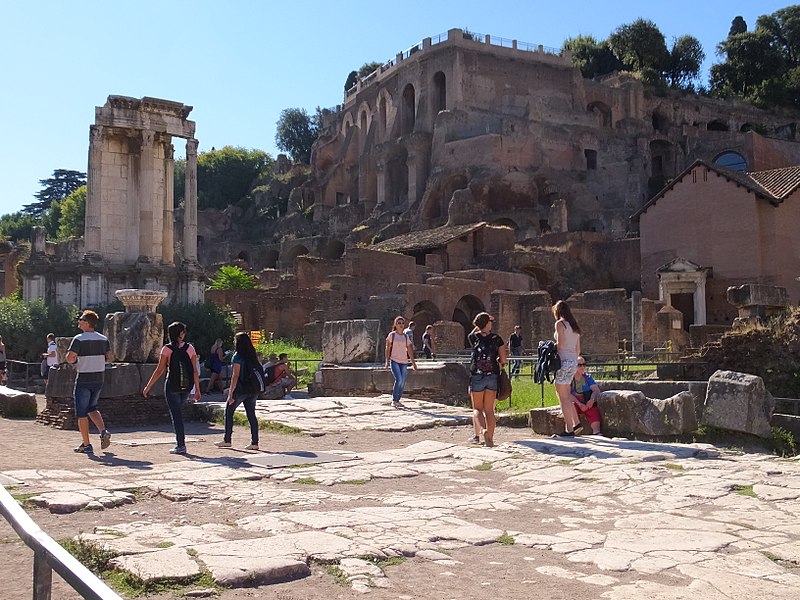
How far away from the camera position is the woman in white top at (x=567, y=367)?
375 inches

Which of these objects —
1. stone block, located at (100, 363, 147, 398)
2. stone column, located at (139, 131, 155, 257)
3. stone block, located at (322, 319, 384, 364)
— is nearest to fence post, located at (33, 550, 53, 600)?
stone block, located at (100, 363, 147, 398)

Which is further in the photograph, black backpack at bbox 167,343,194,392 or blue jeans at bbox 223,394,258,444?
black backpack at bbox 167,343,194,392

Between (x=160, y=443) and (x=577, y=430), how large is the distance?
5.09 metres

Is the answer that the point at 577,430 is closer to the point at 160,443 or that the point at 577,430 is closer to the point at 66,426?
the point at 160,443

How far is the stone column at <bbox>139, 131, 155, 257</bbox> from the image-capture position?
26.0m

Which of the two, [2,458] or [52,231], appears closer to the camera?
[2,458]

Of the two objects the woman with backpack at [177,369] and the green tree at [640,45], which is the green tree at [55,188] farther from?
the woman with backpack at [177,369]

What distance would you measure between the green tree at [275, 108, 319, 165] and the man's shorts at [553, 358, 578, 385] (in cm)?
9412

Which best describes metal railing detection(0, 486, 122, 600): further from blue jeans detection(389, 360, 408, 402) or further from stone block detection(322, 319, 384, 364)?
stone block detection(322, 319, 384, 364)

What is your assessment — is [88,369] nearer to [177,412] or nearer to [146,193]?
[177,412]

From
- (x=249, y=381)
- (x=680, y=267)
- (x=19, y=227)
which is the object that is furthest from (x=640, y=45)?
(x=249, y=381)

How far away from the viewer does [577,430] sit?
9.66 meters

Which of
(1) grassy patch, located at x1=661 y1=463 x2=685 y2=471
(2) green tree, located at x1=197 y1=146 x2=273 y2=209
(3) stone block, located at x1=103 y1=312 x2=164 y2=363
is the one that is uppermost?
(2) green tree, located at x1=197 y1=146 x2=273 y2=209

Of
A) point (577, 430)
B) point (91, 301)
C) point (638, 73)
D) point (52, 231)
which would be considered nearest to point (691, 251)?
point (91, 301)
